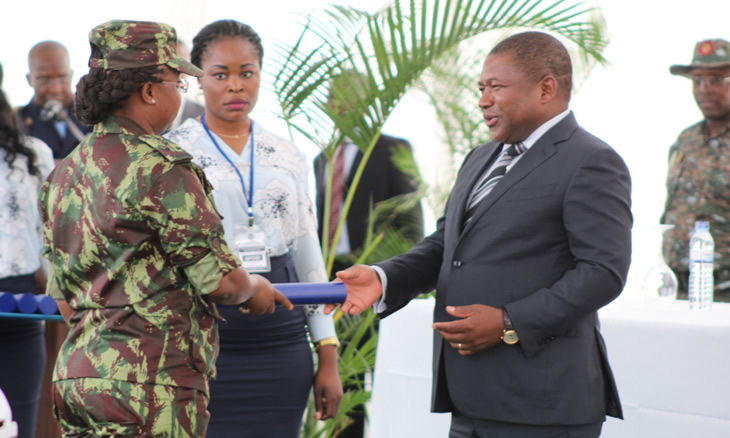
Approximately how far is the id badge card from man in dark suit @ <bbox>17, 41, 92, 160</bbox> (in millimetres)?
1862

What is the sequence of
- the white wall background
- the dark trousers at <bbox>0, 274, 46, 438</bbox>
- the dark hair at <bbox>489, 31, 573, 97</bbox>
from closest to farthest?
the dark hair at <bbox>489, 31, 573, 97</bbox>
the dark trousers at <bbox>0, 274, 46, 438</bbox>
the white wall background

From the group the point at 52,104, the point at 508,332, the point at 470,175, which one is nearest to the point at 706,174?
the point at 470,175

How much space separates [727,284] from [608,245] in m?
2.27

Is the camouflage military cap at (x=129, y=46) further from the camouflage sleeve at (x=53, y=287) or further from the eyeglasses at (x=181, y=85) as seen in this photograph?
the camouflage sleeve at (x=53, y=287)

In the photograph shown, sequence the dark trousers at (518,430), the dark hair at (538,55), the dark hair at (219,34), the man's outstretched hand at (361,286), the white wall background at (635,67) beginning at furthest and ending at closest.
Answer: the white wall background at (635,67) → the dark hair at (219,34) → the man's outstretched hand at (361,286) → the dark hair at (538,55) → the dark trousers at (518,430)

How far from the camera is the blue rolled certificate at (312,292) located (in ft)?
6.44

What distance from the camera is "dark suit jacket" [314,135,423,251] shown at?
4746 millimetres

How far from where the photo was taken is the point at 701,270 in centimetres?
300

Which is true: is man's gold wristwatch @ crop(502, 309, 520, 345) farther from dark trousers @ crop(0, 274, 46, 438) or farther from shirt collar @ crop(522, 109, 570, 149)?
dark trousers @ crop(0, 274, 46, 438)

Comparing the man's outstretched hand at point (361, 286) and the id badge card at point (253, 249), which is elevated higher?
the id badge card at point (253, 249)

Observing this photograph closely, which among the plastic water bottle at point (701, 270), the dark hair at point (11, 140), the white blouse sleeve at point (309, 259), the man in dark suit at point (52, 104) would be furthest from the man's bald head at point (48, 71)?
the plastic water bottle at point (701, 270)

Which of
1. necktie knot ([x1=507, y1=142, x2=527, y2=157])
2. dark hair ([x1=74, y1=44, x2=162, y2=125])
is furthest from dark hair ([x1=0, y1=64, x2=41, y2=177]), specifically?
necktie knot ([x1=507, y1=142, x2=527, y2=157])

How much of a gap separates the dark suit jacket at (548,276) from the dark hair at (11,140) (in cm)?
184

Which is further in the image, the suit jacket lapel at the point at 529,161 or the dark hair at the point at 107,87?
the suit jacket lapel at the point at 529,161
